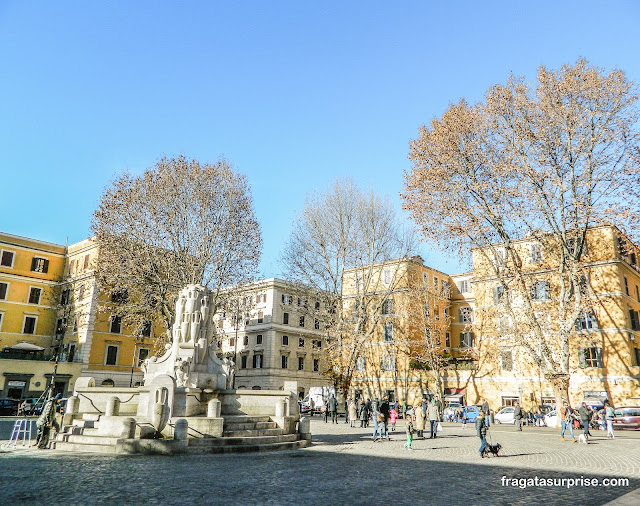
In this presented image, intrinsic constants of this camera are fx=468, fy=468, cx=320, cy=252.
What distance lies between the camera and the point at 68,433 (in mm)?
14188

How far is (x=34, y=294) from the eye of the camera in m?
46.0

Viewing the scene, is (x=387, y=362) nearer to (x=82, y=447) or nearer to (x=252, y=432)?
(x=252, y=432)

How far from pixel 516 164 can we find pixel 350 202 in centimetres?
1198

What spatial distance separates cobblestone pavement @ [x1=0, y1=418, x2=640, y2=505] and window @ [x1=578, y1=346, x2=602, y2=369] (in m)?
20.7

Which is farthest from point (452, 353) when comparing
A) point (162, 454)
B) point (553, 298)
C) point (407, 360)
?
point (162, 454)

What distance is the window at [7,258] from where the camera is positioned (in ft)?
146

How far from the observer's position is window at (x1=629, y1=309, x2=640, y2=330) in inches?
1384

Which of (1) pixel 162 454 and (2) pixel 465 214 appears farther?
(2) pixel 465 214

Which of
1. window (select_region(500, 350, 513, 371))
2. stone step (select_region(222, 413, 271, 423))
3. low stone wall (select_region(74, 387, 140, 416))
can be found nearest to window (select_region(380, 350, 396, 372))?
window (select_region(500, 350, 513, 371))

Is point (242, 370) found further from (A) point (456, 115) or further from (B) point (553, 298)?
(A) point (456, 115)

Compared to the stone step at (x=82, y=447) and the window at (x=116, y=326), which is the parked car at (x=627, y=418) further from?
the window at (x=116, y=326)

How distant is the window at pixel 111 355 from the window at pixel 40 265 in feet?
36.8

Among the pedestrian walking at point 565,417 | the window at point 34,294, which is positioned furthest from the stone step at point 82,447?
the window at point 34,294

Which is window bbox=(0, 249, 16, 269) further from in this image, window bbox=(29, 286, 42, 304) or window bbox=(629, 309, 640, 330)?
window bbox=(629, 309, 640, 330)
